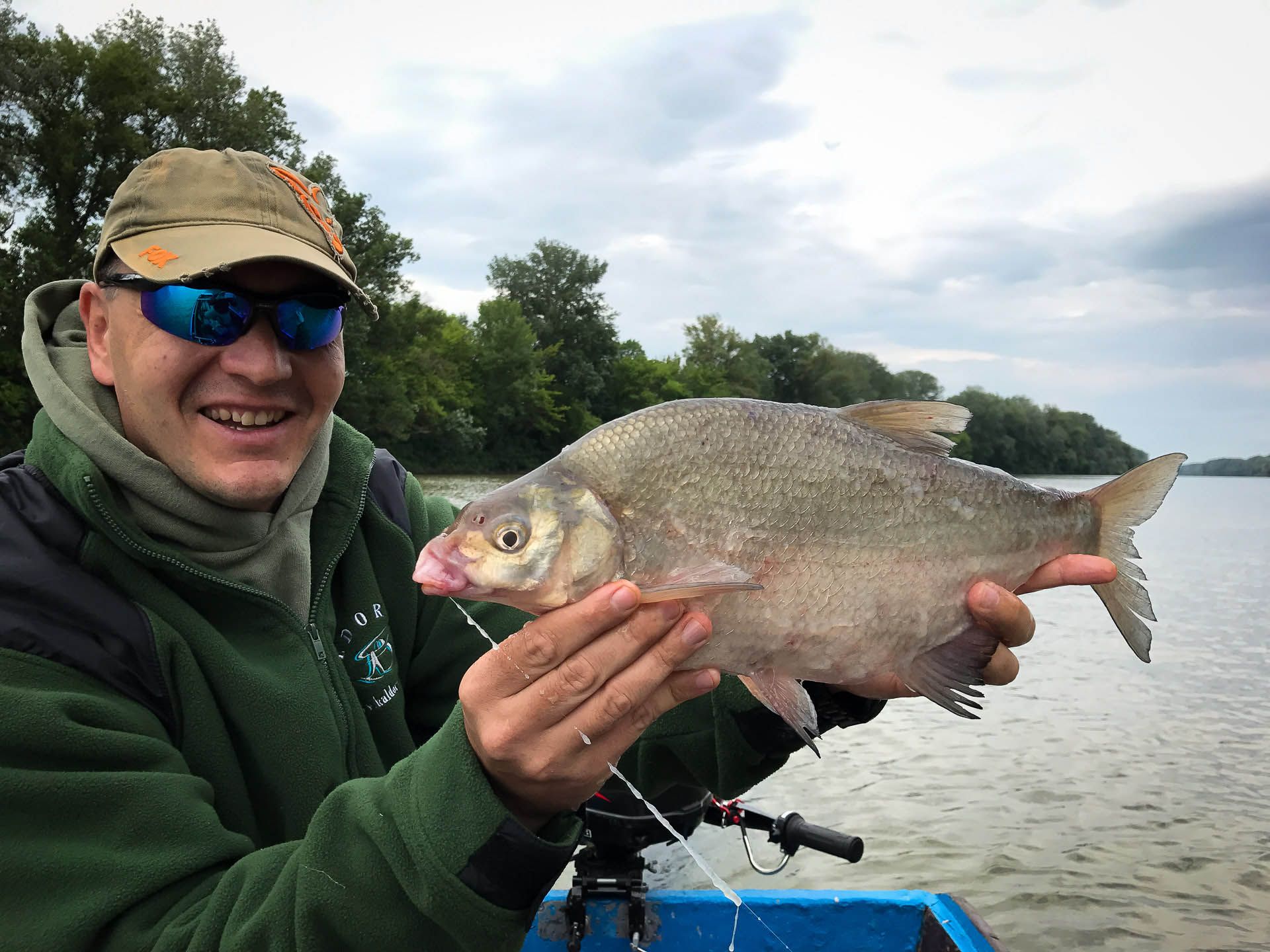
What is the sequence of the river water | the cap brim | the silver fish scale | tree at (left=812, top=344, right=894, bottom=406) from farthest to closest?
tree at (left=812, top=344, right=894, bottom=406), the river water, the cap brim, the silver fish scale

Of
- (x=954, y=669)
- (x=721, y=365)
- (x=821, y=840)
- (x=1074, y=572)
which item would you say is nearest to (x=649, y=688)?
(x=954, y=669)

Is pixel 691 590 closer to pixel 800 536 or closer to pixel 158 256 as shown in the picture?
pixel 800 536

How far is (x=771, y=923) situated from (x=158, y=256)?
9.34ft

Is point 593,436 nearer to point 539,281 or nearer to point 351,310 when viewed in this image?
point 351,310

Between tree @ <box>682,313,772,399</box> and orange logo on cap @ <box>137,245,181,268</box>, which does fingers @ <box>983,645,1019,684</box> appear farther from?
tree @ <box>682,313,772,399</box>

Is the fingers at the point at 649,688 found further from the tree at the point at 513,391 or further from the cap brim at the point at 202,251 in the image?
the tree at the point at 513,391

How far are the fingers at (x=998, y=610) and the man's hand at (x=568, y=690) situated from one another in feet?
2.74

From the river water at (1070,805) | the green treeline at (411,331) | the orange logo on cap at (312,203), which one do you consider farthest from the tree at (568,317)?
the orange logo on cap at (312,203)

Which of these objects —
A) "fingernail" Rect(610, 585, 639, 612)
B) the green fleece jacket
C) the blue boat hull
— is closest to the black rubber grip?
the blue boat hull

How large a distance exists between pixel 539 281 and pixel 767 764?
54.8 metres

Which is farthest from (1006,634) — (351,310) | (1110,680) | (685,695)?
(351,310)

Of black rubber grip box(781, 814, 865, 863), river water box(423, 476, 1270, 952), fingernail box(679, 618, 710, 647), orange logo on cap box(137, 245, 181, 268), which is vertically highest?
orange logo on cap box(137, 245, 181, 268)

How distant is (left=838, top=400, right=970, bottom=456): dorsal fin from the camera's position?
2205mm

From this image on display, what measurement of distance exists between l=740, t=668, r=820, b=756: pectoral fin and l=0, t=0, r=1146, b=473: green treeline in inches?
445
